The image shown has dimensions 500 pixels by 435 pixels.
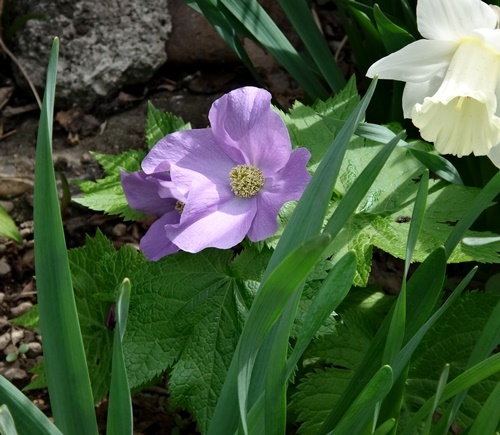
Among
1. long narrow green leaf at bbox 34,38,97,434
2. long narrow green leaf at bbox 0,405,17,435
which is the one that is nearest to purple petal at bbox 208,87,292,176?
long narrow green leaf at bbox 34,38,97,434

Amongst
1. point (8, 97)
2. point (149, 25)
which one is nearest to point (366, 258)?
point (149, 25)

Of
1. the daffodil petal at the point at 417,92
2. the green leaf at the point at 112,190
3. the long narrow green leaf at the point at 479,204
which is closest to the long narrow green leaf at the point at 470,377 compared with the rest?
the long narrow green leaf at the point at 479,204

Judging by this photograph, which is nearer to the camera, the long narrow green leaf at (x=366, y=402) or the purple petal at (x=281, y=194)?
the long narrow green leaf at (x=366, y=402)

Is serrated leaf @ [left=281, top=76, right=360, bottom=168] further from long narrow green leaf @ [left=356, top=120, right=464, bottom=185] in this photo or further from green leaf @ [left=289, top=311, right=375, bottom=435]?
green leaf @ [left=289, top=311, right=375, bottom=435]

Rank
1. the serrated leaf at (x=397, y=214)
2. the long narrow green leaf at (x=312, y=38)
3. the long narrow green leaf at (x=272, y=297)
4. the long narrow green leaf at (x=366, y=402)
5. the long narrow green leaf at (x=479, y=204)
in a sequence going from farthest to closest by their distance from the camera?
the long narrow green leaf at (x=312, y=38) → the serrated leaf at (x=397, y=214) → the long narrow green leaf at (x=479, y=204) → the long narrow green leaf at (x=366, y=402) → the long narrow green leaf at (x=272, y=297)

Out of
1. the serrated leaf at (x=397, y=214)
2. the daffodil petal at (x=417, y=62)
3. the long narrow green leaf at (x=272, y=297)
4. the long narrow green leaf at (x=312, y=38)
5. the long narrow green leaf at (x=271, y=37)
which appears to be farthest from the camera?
the long narrow green leaf at (x=312, y=38)

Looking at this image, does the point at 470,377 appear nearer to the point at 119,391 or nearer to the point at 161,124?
the point at 119,391

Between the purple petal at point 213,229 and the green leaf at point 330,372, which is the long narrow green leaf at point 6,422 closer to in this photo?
the purple petal at point 213,229

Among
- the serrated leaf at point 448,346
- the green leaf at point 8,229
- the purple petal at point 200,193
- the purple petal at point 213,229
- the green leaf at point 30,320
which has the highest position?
the purple petal at point 200,193
